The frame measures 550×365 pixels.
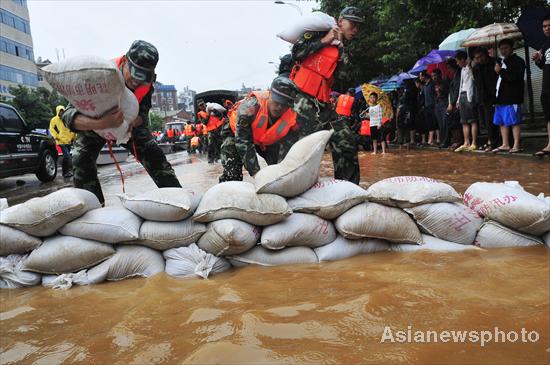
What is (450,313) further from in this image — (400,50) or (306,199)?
(400,50)

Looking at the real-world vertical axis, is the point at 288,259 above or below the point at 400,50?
below

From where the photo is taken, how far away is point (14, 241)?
78.9 inches

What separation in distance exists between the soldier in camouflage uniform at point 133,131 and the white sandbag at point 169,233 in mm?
682

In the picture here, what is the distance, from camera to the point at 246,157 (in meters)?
2.85

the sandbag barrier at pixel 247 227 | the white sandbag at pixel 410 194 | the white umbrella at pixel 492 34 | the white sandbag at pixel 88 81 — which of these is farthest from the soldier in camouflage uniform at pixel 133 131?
the white umbrella at pixel 492 34

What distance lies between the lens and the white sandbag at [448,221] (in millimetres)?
2107

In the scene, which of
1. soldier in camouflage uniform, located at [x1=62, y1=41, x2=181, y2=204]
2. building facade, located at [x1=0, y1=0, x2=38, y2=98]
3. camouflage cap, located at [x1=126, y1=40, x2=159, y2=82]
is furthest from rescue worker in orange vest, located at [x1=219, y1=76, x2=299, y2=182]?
building facade, located at [x1=0, y1=0, x2=38, y2=98]

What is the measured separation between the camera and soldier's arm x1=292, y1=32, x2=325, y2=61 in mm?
2859

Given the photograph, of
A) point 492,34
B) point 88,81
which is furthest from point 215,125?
point 88,81

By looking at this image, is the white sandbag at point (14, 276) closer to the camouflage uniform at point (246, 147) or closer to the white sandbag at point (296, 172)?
the white sandbag at point (296, 172)

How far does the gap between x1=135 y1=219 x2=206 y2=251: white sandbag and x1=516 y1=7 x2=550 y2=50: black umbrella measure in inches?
256

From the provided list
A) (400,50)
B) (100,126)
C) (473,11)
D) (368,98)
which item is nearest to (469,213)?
(100,126)

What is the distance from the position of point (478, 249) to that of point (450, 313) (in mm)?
851

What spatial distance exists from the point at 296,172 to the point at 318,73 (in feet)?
3.76
